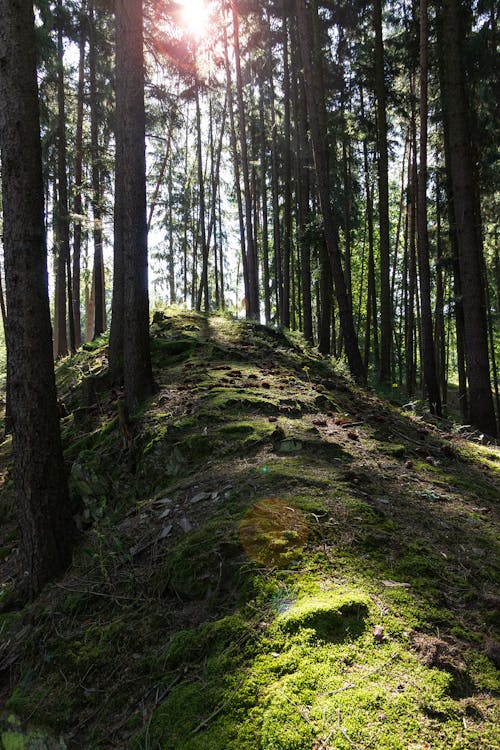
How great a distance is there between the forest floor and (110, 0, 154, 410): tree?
1.32 metres

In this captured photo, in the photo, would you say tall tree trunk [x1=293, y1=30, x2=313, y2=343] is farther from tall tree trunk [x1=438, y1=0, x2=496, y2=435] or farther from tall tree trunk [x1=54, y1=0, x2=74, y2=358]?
tall tree trunk [x1=54, y1=0, x2=74, y2=358]

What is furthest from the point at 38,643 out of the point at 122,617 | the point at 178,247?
the point at 178,247

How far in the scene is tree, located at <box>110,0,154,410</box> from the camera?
6.38 meters

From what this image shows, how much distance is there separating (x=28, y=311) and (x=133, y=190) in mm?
3108

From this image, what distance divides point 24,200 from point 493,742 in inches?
167

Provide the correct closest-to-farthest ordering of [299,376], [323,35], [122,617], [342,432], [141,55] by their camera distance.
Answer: [122,617], [342,432], [141,55], [299,376], [323,35]

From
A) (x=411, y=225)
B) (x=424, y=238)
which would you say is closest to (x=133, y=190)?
(x=424, y=238)

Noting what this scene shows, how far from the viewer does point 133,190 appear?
6.39 meters

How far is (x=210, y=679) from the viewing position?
7.32ft

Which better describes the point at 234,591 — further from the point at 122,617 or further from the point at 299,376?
the point at 299,376

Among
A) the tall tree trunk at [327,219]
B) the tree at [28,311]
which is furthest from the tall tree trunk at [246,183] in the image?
the tree at [28,311]

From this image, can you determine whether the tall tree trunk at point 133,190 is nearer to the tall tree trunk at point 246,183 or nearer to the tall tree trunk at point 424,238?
the tall tree trunk at point 424,238

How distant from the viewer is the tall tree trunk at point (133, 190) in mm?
6375

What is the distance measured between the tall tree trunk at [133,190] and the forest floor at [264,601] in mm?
1355
